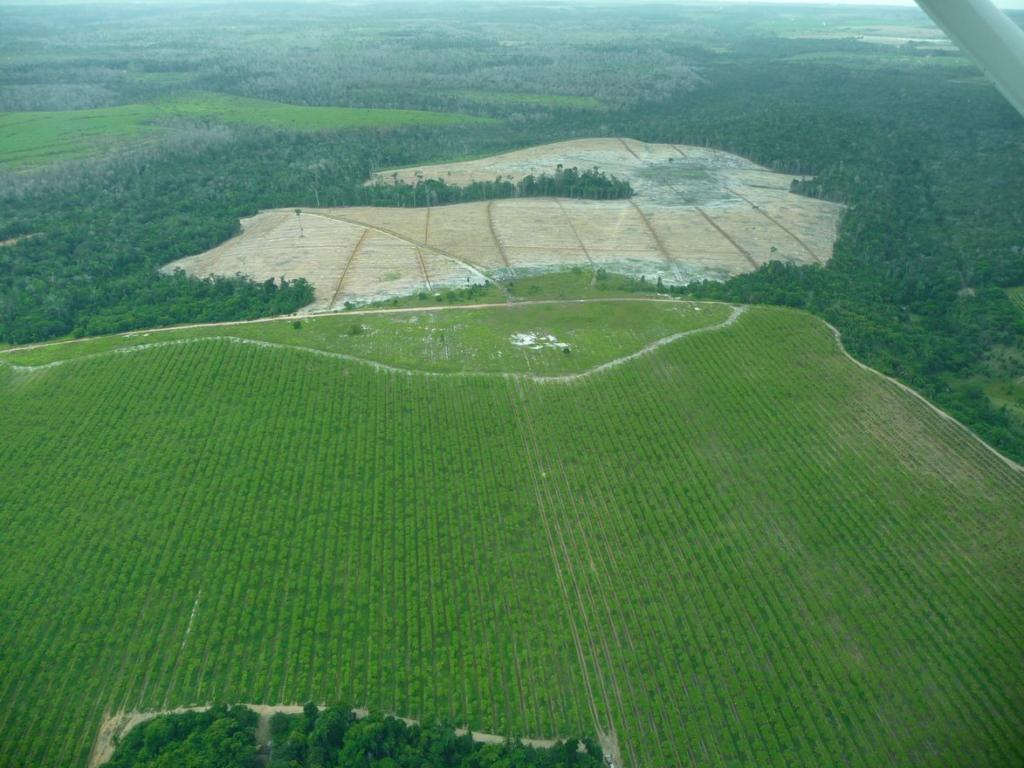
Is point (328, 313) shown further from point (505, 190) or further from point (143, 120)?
point (143, 120)

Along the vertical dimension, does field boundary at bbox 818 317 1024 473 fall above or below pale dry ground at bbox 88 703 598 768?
above

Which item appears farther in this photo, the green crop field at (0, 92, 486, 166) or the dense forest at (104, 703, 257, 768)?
the green crop field at (0, 92, 486, 166)

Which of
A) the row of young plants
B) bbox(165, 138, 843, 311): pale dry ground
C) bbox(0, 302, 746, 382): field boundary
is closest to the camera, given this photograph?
the row of young plants

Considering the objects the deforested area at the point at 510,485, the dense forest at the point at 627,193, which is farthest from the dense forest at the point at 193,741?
the dense forest at the point at 627,193

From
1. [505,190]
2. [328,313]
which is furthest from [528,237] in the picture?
[328,313]

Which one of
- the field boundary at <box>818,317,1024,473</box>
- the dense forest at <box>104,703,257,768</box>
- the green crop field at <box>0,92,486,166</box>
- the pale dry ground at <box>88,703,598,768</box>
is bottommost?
the green crop field at <box>0,92,486,166</box>

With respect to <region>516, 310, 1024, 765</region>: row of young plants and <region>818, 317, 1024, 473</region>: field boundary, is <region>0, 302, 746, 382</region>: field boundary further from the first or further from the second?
<region>818, 317, 1024, 473</region>: field boundary

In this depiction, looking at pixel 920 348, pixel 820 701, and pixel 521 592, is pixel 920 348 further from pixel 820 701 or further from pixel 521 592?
pixel 521 592

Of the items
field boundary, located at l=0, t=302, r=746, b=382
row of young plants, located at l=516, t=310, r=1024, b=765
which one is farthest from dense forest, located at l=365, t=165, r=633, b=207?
row of young plants, located at l=516, t=310, r=1024, b=765
